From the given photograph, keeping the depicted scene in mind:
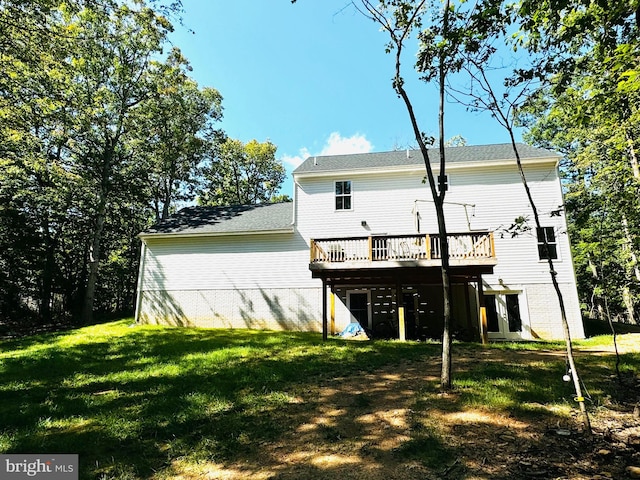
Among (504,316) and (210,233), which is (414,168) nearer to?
(504,316)

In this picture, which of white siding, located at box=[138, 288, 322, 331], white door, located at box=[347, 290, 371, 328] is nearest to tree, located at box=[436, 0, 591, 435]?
white door, located at box=[347, 290, 371, 328]

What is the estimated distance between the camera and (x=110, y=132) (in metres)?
19.3

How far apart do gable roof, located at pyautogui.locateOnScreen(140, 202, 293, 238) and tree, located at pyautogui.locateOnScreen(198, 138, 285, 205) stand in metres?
9.57

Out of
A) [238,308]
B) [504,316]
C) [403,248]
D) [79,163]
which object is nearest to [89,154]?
[79,163]

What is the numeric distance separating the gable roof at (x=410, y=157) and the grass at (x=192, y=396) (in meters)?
8.57

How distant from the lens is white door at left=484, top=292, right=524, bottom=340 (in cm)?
1312

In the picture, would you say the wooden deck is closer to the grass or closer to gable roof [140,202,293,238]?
the grass

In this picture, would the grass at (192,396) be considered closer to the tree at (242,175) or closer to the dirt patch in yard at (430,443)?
the dirt patch in yard at (430,443)

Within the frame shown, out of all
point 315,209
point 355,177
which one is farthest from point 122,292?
point 355,177

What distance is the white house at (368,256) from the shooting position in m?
12.9

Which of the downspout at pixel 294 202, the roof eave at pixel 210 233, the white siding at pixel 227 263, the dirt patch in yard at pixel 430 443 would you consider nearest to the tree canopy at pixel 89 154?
the roof eave at pixel 210 233

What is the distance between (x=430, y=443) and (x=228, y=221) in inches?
567

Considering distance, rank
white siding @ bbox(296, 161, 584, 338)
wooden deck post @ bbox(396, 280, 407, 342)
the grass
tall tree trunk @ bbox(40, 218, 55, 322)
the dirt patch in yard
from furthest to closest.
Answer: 1. tall tree trunk @ bbox(40, 218, 55, 322)
2. white siding @ bbox(296, 161, 584, 338)
3. wooden deck post @ bbox(396, 280, 407, 342)
4. the grass
5. the dirt patch in yard

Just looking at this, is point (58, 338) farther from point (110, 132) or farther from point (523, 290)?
point (523, 290)
